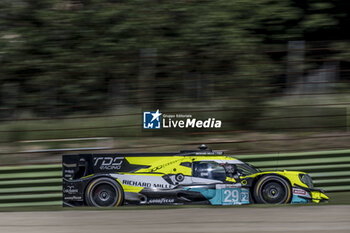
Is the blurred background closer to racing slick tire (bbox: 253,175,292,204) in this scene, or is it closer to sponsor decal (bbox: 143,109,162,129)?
sponsor decal (bbox: 143,109,162,129)

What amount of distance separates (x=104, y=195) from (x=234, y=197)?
78.5 inches

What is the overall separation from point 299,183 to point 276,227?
143 cm

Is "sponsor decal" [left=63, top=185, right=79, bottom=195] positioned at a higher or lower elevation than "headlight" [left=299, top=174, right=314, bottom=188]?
lower

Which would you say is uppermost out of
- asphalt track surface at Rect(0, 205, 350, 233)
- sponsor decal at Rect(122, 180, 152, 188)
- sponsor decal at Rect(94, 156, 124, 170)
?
sponsor decal at Rect(94, 156, 124, 170)

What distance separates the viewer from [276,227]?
670 centimetres

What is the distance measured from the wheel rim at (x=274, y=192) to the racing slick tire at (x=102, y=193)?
224cm

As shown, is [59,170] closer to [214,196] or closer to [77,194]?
[77,194]

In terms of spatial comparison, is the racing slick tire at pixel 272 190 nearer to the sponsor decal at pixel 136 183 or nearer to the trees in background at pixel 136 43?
the sponsor decal at pixel 136 183

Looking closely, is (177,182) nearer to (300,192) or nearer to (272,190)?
(272,190)

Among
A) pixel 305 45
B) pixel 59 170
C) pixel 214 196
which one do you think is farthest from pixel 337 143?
pixel 59 170

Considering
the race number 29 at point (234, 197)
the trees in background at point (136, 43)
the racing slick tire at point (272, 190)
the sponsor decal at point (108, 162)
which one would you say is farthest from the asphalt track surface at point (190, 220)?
the trees in background at point (136, 43)

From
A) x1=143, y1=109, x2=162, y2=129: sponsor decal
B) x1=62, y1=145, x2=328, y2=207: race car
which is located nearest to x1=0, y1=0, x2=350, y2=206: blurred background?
x1=143, y1=109, x2=162, y2=129: sponsor decal

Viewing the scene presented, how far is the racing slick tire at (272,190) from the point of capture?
7902 millimetres

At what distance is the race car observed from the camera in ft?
25.9
